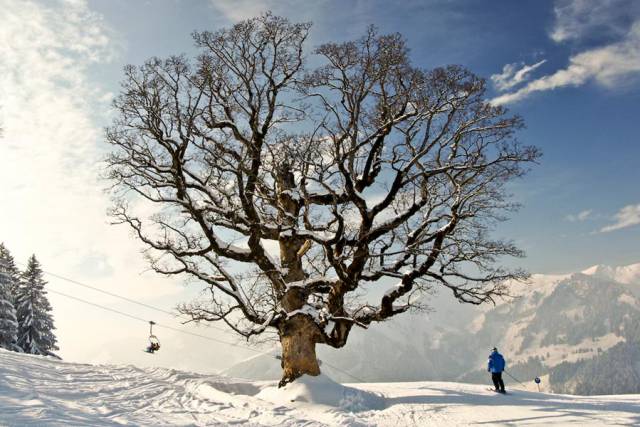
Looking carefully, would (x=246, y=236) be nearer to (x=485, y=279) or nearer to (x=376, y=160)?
(x=376, y=160)

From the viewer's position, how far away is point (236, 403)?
11828 millimetres

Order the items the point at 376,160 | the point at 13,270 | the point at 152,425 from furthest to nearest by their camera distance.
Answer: the point at 13,270 → the point at 376,160 → the point at 152,425

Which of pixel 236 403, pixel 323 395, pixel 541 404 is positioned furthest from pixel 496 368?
pixel 236 403

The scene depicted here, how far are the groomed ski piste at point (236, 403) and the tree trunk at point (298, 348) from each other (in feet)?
1.84

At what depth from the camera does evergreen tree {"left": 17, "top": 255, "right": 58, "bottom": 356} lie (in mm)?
34469

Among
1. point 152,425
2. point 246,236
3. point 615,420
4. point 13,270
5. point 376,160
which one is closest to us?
point 152,425

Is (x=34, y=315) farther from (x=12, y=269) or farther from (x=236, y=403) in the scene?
(x=236, y=403)

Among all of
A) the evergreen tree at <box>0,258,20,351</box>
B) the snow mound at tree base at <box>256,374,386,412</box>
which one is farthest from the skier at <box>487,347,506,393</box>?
the evergreen tree at <box>0,258,20,351</box>

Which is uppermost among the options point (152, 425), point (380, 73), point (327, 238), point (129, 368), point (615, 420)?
point (380, 73)

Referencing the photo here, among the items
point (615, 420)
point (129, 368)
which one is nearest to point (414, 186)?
point (615, 420)

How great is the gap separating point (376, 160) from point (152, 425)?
10313 millimetres

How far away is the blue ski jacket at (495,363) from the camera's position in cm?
1708

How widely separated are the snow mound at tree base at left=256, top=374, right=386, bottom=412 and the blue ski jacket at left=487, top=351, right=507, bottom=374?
200 inches

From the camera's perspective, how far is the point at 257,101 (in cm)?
1580
